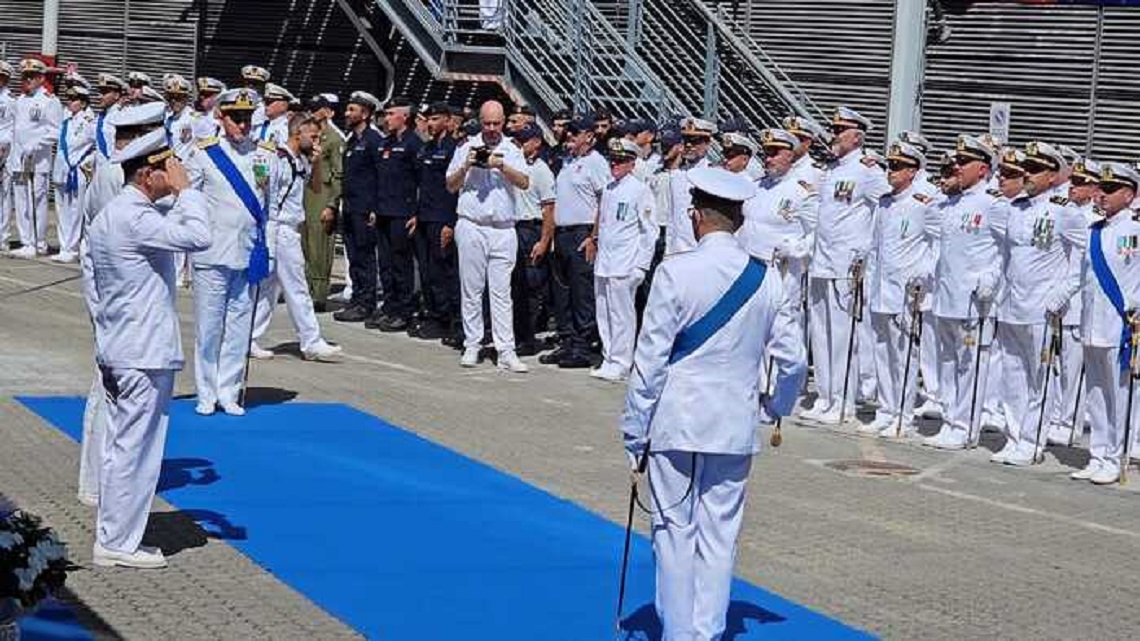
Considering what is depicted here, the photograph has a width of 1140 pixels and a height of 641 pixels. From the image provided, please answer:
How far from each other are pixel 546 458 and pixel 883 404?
3635 mm

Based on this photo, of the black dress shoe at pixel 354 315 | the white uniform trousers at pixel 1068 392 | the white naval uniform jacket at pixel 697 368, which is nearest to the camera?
the white naval uniform jacket at pixel 697 368

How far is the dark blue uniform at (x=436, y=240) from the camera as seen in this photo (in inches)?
804

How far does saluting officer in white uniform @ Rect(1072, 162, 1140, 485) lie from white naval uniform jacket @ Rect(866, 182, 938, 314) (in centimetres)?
190

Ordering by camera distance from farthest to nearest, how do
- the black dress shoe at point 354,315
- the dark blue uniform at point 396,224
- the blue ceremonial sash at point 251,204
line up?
the black dress shoe at point 354,315
the dark blue uniform at point 396,224
the blue ceremonial sash at point 251,204

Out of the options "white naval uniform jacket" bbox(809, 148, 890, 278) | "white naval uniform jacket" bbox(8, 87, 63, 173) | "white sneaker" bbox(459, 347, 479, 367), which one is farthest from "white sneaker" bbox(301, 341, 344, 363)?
"white naval uniform jacket" bbox(8, 87, 63, 173)

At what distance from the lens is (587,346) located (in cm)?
1961

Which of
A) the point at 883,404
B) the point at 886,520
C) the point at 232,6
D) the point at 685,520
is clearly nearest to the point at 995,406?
the point at 883,404

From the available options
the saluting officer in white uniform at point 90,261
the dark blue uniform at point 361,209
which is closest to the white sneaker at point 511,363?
the dark blue uniform at point 361,209

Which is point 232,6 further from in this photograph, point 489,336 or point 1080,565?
point 1080,565

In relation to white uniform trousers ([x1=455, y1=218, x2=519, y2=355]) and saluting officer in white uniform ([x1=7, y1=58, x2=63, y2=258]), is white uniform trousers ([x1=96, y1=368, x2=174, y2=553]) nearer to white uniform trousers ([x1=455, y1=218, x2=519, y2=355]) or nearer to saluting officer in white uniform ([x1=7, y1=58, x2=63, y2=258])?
white uniform trousers ([x1=455, y1=218, x2=519, y2=355])

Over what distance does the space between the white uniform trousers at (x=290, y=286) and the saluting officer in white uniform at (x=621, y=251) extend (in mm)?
2594

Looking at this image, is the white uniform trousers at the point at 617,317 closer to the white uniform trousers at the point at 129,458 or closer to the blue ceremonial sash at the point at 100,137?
the blue ceremonial sash at the point at 100,137

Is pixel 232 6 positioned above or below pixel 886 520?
above

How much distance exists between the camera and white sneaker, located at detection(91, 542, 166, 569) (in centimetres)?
1045
